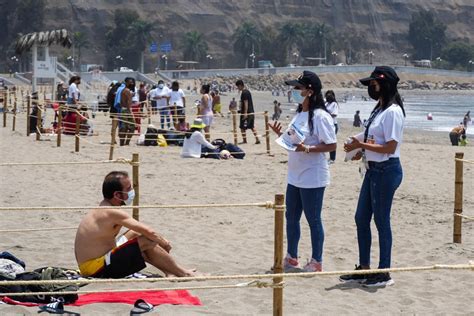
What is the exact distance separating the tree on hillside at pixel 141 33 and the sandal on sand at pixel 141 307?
114 meters

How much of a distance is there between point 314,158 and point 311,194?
269mm

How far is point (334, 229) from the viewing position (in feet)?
29.0

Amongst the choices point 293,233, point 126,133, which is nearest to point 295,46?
point 126,133

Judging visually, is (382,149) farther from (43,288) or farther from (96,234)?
(43,288)

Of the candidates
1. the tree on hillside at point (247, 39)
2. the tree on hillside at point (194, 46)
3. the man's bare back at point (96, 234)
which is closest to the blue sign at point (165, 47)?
the tree on hillside at point (194, 46)

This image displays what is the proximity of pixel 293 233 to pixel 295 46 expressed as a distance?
445ft

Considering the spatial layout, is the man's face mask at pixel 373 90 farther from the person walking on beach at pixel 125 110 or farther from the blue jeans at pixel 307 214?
the person walking on beach at pixel 125 110

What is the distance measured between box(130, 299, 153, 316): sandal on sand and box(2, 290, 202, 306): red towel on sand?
5.2 inches

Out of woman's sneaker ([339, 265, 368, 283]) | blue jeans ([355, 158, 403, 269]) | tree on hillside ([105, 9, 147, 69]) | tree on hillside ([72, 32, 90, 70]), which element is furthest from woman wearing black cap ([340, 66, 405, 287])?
tree on hillside ([105, 9, 147, 69])

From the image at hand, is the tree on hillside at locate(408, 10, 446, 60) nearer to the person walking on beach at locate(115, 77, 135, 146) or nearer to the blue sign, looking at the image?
the blue sign

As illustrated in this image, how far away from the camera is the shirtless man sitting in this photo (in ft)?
20.0

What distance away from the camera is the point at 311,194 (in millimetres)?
6574

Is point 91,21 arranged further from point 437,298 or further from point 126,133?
point 437,298

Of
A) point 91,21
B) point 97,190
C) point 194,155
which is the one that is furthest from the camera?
point 91,21
